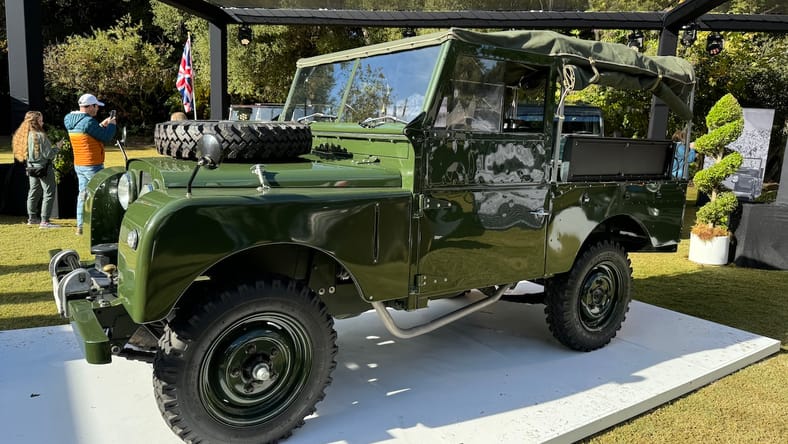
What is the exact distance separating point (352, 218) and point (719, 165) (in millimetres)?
6990

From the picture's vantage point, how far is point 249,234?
2.75 m

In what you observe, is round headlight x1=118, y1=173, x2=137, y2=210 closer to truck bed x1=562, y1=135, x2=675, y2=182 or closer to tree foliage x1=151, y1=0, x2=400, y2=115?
truck bed x1=562, y1=135, x2=675, y2=182

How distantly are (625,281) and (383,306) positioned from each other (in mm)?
2250

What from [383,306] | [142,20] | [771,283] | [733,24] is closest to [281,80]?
[142,20]

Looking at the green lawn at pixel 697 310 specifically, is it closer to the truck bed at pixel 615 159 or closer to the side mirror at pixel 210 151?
the truck bed at pixel 615 159

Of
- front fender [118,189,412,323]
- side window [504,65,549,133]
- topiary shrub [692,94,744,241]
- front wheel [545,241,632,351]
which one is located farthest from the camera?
topiary shrub [692,94,744,241]

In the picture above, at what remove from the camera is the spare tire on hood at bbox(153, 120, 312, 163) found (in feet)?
10.7

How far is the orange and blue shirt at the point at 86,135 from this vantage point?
775cm

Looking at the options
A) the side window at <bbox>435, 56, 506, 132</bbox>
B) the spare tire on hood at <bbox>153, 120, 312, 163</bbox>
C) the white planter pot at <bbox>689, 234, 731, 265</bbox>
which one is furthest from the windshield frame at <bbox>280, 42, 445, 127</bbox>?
the white planter pot at <bbox>689, 234, 731, 265</bbox>

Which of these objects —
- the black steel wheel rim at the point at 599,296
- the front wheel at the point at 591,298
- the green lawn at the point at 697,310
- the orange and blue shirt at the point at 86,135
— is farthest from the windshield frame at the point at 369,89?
the orange and blue shirt at the point at 86,135

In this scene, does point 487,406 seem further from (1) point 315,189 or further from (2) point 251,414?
(1) point 315,189

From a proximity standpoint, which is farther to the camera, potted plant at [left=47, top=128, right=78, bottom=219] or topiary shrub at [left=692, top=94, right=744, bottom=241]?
potted plant at [left=47, top=128, right=78, bottom=219]

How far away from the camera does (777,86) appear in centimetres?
1812

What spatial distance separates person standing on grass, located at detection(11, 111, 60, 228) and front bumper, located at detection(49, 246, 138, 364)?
616 centimetres
